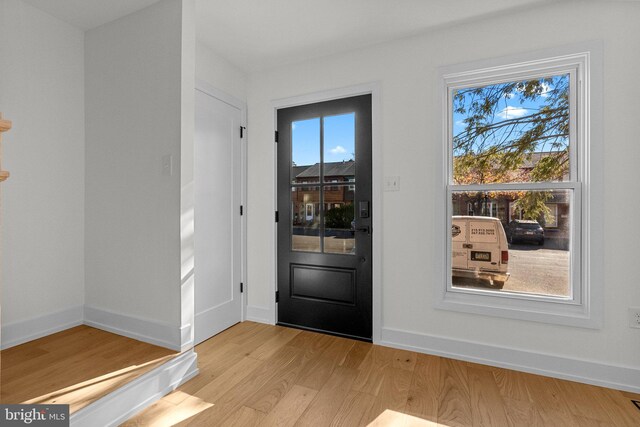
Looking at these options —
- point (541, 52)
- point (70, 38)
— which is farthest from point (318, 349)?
point (70, 38)

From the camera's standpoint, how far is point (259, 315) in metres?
3.10

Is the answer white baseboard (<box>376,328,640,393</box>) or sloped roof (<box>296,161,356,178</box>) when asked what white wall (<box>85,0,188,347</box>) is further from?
white baseboard (<box>376,328,640,393</box>)

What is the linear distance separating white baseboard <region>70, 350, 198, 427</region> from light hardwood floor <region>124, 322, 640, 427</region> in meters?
0.05

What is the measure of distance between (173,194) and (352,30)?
181 centimetres

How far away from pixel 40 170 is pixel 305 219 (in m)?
2.00

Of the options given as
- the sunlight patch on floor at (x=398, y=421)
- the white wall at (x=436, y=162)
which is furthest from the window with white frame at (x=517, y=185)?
the sunlight patch on floor at (x=398, y=421)

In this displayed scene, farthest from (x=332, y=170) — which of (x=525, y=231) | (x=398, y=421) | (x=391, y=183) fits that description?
(x=398, y=421)

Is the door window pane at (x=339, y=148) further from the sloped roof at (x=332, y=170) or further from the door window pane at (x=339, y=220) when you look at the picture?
the door window pane at (x=339, y=220)

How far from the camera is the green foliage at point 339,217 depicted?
2.78m

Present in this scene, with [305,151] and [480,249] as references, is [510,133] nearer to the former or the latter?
[480,249]

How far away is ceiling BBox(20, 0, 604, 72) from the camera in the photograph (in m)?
2.14

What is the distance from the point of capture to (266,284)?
308 cm

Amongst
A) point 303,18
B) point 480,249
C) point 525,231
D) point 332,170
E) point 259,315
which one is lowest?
point 259,315
